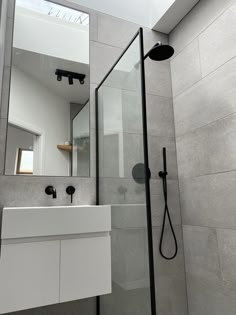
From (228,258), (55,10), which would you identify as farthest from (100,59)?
(228,258)

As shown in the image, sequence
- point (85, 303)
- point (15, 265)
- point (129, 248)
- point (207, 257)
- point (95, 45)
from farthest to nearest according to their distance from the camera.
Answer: point (95, 45), point (207, 257), point (85, 303), point (129, 248), point (15, 265)

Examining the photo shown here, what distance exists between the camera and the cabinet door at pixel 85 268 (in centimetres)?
127

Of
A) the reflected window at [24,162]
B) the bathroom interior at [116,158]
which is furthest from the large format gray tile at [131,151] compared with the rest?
the reflected window at [24,162]

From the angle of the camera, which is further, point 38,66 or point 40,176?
point 38,66

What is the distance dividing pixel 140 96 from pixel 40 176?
2.91ft

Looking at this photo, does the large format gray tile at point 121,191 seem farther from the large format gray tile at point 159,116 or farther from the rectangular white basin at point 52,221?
the large format gray tile at point 159,116

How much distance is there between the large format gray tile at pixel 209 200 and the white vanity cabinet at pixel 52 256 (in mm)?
789

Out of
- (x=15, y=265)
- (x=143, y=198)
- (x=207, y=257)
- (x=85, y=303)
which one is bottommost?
(x=85, y=303)

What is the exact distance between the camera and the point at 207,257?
1.73 meters

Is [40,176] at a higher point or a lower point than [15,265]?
higher

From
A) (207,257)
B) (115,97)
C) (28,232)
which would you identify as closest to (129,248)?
(28,232)

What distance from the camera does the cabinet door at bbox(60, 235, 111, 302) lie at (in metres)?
1.27

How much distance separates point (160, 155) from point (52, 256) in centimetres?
122

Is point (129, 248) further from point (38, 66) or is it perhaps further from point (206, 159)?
point (38, 66)
